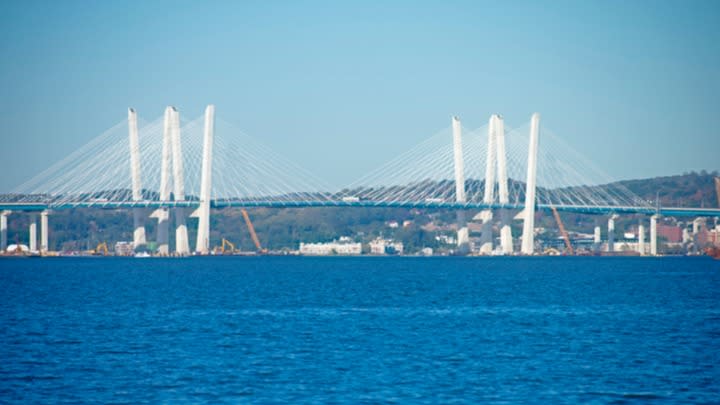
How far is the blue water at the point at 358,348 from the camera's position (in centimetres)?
1609

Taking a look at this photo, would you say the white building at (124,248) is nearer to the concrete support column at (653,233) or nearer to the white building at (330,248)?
the white building at (330,248)

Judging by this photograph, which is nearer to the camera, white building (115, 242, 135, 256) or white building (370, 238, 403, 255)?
white building (115, 242, 135, 256)

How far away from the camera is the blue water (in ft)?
52.8

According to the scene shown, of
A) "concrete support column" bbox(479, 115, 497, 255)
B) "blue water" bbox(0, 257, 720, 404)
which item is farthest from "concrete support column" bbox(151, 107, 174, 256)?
"blue water" bbox(0, 257, 720, 404)

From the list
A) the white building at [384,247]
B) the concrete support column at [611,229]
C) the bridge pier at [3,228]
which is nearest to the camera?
the bridge pier at [3,228]

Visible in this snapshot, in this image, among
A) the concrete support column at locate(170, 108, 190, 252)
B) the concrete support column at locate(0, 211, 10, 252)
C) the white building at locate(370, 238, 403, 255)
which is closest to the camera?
the concrete support column at locate(170, 108, 190, 252)

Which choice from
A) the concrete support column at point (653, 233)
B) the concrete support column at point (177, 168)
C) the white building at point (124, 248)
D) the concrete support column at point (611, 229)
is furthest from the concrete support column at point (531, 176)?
the white building at point (124, 248)

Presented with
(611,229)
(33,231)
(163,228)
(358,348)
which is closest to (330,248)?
(611,229)

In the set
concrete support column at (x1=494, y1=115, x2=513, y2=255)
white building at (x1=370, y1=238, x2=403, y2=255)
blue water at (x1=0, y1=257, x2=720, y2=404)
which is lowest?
blue water at (x1=0, y1=257, x2=720, y2=404)

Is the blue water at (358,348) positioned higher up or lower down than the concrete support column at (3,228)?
lower down

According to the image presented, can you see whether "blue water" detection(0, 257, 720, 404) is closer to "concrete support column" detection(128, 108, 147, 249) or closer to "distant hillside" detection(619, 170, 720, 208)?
"concrete support column" detection(128, 108, 147, 249)

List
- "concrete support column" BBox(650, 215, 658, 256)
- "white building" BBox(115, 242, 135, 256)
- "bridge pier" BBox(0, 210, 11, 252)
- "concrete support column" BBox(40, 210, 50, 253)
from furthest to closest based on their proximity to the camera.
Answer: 1. "white building" BBox(115, 242, 135, 256)
2. "concrete support column" BBox(650, 215, 658, 256)
3. "bridge pier" BBox(0, 210, 11, 252)
4. "concrete support column" BBox(40, 210, 50, 253)

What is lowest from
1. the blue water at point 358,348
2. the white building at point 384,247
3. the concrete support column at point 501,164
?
the blue water at point 358,348

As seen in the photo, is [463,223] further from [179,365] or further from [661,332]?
[179,365]
